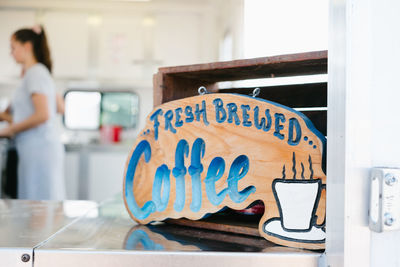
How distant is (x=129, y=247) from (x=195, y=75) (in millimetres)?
344

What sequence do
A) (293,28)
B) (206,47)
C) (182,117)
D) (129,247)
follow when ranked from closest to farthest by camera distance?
(129,247), (182,117), (293,28), (206,47)

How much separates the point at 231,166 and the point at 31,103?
6.31 ft

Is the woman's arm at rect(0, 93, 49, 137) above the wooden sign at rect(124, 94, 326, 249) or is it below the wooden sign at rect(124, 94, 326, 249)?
above

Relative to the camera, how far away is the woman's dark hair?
7.48 feet

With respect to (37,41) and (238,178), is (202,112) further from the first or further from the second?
(37,41)

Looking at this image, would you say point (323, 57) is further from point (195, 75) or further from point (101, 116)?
point (101, 116)

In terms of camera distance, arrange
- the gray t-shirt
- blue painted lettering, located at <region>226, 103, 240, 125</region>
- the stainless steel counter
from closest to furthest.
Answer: the stainless steel counter < blue painted lettering, located at <region>226, 103, 240, 125</region> < the gray t-shirt

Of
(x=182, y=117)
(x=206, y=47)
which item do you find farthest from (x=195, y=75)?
(x=206, y=47)

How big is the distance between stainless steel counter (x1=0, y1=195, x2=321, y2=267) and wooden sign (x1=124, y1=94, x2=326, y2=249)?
0.12 ft

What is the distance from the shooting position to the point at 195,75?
765 mm

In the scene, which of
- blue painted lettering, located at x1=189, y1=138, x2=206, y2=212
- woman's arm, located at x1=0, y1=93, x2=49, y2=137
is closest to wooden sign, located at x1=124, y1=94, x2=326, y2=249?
blue painted lettering, located at x1=189, y1=138, x2=206, y2=212

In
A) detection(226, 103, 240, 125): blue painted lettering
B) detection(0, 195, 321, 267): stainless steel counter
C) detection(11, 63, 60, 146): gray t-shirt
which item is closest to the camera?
detection(0, 195, 321, 267): stainless steel counter

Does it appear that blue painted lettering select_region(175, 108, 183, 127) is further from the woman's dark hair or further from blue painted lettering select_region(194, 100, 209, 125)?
the woman's dark hair

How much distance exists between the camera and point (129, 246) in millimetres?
570
